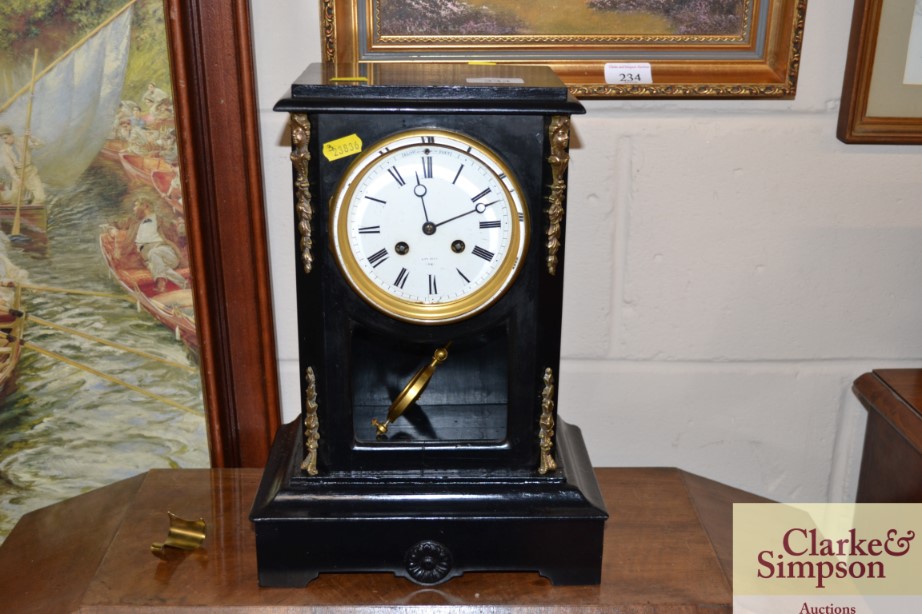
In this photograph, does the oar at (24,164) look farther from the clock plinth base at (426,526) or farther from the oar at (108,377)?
the clock plinth base at (426,526)

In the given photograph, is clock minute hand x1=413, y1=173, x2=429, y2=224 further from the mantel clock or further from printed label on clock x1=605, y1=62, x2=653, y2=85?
printed label on clock x1=605, y1=62, x2=653, y2=85

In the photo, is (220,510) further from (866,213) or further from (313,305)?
(866,213)

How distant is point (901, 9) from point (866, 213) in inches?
12.4

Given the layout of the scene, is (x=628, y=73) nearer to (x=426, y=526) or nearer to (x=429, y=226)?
(x=429, y=226)

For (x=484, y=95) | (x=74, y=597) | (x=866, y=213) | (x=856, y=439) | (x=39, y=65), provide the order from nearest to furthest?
(x=484, y=95) → (x=74, y=597) → (x=39, y=65) → (x=866, y=213) → (x=856, y=439)

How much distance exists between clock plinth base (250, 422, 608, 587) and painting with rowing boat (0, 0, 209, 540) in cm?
44

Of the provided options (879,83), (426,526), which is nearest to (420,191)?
(426,526)

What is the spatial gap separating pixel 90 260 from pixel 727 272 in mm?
1010

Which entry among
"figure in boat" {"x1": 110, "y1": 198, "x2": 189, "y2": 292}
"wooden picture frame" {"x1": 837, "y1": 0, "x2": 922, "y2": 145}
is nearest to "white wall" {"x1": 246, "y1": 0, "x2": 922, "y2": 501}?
"wooden picture frame" {"x1": 837, "y1": 0, "x2": 922, "y2": 145}

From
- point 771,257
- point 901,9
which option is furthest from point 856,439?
point 901,9

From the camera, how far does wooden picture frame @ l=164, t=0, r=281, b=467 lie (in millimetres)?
1370

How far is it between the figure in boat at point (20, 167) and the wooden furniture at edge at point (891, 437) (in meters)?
1.33

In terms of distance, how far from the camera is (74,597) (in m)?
1.19

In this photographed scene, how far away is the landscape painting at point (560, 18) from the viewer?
1.38 m
